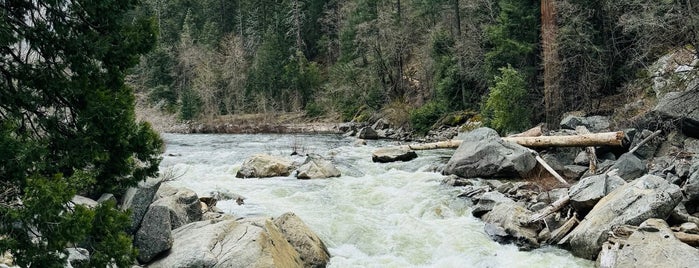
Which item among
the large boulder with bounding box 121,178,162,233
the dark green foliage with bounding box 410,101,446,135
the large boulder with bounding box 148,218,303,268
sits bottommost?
the dark green foliage with bounding box 410,101,446,135

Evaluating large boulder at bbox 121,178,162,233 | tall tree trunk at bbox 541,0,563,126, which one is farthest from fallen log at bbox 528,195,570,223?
tall tree trunk at bbox 541,0,563,126

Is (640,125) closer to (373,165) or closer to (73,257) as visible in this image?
(373,165)

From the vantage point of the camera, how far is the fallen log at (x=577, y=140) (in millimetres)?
14503

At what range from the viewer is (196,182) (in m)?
15.2

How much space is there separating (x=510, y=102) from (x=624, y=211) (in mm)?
14418

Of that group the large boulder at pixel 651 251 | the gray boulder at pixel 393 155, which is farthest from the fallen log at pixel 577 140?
the large boulder at pixel 651 251

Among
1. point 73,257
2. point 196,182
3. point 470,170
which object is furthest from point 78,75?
point 470,170

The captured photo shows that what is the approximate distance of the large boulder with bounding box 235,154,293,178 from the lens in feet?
53.3

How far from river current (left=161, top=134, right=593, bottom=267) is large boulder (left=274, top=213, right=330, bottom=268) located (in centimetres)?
28

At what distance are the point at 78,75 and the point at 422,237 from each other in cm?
671

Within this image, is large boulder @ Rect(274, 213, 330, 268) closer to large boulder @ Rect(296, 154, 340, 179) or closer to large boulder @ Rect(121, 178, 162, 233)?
large boulder @ Rect(121, 178, 162, 233)

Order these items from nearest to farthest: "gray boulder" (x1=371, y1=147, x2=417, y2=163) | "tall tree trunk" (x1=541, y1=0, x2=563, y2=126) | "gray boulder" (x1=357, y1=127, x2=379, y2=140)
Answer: "gray boulder" (x1=371, y1=147, x2=417, y2=163) → "tall tree trunk" (x1=541, y1=0, x2=563, y2=126) → "gray boulder" (x1=357, y1=127, x2=379, y2=140)

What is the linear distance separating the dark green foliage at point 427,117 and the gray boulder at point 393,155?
12.4 metres

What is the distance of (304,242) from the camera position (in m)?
8.56
